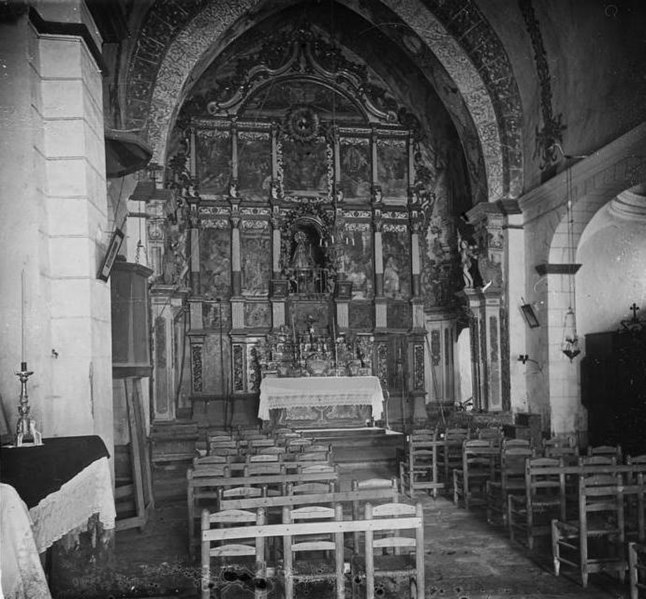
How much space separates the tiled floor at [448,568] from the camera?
221 inches

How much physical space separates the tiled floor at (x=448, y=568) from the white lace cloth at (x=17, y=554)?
6.78 ft

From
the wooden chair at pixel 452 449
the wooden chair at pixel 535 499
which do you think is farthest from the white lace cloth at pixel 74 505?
the wooden chair at pixel 452 449

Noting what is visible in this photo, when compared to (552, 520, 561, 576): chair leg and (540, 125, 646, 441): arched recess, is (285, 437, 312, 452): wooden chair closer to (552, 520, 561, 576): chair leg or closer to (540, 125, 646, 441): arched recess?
(552, 520, 561, 576): chair leg

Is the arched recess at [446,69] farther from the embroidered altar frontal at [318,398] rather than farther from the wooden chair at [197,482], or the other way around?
the wooden chair at [197,482]

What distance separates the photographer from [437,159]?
1764 cm

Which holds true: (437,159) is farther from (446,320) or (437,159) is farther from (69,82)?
(69,82)

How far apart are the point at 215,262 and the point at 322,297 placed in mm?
2663

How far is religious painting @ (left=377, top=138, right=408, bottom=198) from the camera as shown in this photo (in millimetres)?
17453

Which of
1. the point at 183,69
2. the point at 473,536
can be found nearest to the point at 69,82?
the point at 473,536

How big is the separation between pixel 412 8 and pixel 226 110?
4.97m

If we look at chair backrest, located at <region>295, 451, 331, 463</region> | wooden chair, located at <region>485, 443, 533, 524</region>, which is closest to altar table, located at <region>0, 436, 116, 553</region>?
chair backrest, located at <region>295, 451, 331, 463</region>

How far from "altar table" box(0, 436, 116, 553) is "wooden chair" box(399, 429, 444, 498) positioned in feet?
18.1

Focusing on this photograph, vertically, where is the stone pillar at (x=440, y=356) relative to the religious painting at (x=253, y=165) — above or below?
below

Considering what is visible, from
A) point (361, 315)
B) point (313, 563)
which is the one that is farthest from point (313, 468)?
point (361, 315)
